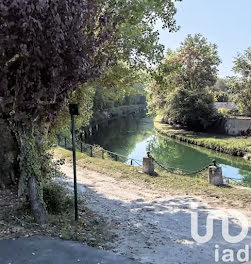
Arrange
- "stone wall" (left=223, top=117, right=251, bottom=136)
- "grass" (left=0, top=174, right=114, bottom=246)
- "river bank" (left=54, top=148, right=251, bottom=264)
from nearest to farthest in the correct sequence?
1. "river bank" (left=54, top=148, right=251, bottom=264)
2. "grass" (left=0, top=174, right=114, bottom=246)
3. "stone wall" (left=223, top=117, right=251, bottom=136)

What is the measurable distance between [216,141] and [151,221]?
92.9 feet

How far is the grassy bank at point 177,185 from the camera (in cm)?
1118

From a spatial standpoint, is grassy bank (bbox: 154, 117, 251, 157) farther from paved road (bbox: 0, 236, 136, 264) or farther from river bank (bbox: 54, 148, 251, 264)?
paved road (bbox: 0, 236, 136, 264)

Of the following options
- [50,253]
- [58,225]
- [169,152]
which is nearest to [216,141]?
[169,152]

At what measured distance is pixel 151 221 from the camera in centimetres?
864

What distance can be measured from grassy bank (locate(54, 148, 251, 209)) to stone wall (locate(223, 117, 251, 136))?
27.3m

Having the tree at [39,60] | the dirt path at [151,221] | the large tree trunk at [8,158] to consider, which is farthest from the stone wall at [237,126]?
the tree at [39,60]

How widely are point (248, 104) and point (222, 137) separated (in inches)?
207

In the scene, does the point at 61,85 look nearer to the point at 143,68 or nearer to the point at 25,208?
the point at 25,208

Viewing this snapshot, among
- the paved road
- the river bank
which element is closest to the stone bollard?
the river bank

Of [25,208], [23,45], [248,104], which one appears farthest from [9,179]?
[248,104]

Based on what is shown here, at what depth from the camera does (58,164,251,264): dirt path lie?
246 inches

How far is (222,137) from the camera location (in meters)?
39.0

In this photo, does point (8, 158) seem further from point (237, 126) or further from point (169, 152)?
point (237, 126)
